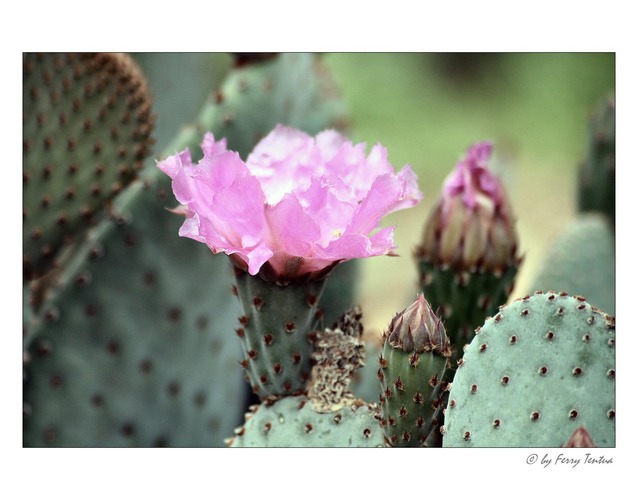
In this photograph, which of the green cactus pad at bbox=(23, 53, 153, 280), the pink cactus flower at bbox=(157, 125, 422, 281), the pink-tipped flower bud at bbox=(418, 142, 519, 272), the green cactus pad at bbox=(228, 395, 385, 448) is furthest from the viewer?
the green cactus pad at bbox=(23, 53, 153, 280)

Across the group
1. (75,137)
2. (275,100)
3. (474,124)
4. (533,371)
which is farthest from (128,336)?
(474,124)

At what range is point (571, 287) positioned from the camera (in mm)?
1442

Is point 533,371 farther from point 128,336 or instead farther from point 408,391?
point 128,336

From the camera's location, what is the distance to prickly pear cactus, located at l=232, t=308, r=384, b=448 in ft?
3.13

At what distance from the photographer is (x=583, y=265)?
1.49 meters

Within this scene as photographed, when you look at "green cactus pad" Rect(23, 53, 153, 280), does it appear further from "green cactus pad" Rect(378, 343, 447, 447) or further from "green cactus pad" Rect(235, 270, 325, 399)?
"green cactus pad" Rect(378, 343, 447, 447)

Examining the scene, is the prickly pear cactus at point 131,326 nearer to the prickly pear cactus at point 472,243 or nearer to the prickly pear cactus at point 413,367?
the prickly pear cactus at point 472,243

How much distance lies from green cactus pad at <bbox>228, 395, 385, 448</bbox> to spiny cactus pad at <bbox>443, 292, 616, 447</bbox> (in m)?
0.09

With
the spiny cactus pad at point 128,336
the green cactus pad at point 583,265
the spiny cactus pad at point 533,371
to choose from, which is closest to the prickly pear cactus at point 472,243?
the spiny cactus pad at point 533,371

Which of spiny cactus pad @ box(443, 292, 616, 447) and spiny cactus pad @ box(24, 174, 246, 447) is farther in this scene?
spiny cactus pad @ box(24, 174, 246, 447)

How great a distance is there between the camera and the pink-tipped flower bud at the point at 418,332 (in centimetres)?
86

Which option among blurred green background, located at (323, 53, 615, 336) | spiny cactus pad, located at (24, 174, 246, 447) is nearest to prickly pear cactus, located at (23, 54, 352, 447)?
spiny cactus pad, located at (24, 174, 246, 447)
